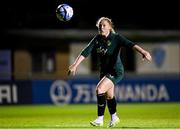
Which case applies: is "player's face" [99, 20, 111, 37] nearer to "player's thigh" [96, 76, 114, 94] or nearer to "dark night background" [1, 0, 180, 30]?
"player's thigh" [96, 76, 114, 94]

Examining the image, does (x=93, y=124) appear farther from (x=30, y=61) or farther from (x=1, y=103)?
(x=30, y=61)

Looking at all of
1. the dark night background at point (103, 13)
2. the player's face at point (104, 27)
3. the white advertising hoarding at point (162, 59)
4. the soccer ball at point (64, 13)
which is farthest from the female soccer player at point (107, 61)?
the dark night background at point (103, 13)

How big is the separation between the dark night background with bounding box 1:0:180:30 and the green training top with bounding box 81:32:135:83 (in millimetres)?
23701

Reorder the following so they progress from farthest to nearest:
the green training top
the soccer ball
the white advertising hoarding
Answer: the white advertising hoarding → the soccer ball → the green training top

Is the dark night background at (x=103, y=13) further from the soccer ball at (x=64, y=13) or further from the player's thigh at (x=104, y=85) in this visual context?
the player's thigh at (x=104, y=85)

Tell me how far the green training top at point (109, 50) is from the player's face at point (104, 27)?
131mm

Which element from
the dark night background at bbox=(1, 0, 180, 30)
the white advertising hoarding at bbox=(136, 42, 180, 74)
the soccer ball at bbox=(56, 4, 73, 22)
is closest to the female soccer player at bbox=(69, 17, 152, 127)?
the soccer ball at bbox=(56, 4, 73, 22)

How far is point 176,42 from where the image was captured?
119 ft

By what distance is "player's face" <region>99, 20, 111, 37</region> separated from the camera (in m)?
12.5

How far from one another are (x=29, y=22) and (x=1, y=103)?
11.7m

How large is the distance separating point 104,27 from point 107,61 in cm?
77

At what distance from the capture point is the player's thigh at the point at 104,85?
12.5 meters

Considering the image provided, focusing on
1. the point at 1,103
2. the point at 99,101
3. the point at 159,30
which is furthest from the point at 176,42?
the point at 99,101

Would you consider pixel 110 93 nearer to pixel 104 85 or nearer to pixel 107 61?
pixel 104 85
